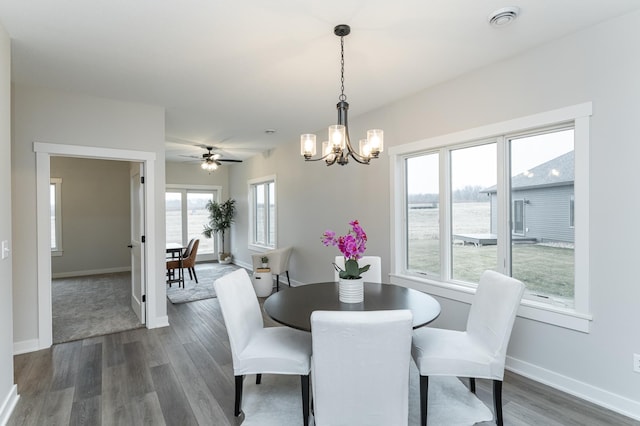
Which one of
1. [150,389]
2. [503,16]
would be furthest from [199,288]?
[503,16]

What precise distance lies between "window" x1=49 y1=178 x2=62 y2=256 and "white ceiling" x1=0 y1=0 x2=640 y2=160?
4.59m

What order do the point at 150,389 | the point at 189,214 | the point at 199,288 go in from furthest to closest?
the point at 189,214, the point at 199,288, the point at 150,389

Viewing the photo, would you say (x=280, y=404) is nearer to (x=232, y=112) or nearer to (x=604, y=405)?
(x=604, y=405)

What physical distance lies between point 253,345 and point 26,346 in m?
2.71

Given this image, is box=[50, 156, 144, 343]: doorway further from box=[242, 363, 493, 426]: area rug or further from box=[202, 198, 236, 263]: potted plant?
box=[242, 363, 493, 426]: area rug

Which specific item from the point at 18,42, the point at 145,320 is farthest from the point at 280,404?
the point at 18,42

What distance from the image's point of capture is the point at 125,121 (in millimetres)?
3820

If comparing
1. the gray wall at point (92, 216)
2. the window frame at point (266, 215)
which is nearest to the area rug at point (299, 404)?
the window frame at point (266, 215)

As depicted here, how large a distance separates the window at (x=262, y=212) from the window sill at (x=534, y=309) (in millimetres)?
3952

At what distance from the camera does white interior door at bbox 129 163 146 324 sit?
4012mm

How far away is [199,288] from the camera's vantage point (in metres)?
5.85

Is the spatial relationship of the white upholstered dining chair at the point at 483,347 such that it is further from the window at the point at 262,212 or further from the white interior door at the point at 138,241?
the window at the point at 262,212

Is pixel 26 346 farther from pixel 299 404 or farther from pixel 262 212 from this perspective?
pixel 262 212

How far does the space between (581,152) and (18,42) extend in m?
4.21
